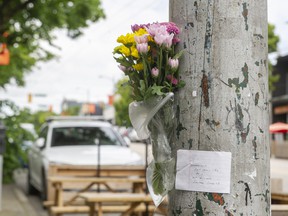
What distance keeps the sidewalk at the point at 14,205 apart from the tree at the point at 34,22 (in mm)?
4871

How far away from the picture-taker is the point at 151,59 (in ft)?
8.84

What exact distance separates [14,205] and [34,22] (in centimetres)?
748

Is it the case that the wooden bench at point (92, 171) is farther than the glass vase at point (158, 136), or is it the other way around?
the wooden bench at point (92, 171)

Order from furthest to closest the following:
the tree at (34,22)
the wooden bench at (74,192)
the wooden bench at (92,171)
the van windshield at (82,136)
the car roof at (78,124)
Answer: the tree at (34,22) → the car roof at (78,124) → the van windshield at (82,136) → the wooden bench at (92,171) → the wooden bench at (74,192)

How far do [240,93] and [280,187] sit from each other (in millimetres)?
4252

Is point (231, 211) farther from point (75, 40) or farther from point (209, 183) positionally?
point (75, 40)

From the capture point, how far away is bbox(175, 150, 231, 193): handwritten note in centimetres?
250

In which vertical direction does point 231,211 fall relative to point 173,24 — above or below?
below

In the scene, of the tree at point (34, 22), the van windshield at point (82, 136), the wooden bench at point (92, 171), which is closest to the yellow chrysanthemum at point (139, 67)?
the wooden bench at point (92, 171)

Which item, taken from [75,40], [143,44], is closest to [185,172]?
[143,44]

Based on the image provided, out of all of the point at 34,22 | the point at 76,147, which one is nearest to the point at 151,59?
the point at 76,147

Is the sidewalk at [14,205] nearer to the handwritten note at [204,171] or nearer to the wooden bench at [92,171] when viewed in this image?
the wooden bench at [92,171]

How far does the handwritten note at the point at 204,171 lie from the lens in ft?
8.21

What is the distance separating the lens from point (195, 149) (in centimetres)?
257
